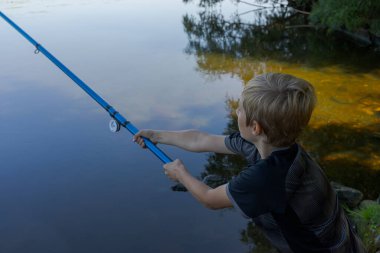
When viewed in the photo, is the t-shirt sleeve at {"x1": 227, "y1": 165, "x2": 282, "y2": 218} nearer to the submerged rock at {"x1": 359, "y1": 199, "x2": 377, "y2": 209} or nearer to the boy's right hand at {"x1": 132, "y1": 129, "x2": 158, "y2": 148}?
the boy's right hand at {"x1": 132, "y1": 129, "x2": 158, "y2": 148}

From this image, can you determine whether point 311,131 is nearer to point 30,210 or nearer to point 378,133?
point 378,133

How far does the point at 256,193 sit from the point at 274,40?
9684 millimetres

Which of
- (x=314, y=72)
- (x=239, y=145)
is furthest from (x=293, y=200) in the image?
(x=314, y=72)

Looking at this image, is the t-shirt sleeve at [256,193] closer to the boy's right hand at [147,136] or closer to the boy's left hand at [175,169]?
the boy's left hand at [175,169]

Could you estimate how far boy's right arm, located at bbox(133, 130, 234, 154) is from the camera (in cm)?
182

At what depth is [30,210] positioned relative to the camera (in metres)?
4.01

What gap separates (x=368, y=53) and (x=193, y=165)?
6.07 m

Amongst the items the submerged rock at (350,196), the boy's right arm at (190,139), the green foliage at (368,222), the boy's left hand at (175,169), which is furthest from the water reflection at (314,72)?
the boy's left hand at (175,169)

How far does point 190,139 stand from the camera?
6.14 ft

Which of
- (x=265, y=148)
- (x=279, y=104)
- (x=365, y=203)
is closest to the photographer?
(x=279, y=104)

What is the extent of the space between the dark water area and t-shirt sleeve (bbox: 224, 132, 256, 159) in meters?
1.93

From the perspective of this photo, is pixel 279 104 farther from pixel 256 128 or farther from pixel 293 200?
pixel 293 200

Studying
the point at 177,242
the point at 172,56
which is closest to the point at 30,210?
the point at 177,242

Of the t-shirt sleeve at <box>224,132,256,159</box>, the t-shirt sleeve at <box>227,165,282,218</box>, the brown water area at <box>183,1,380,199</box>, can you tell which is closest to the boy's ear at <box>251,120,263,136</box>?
the t-shirt sleeve at <box>227,165,282,218</box>
